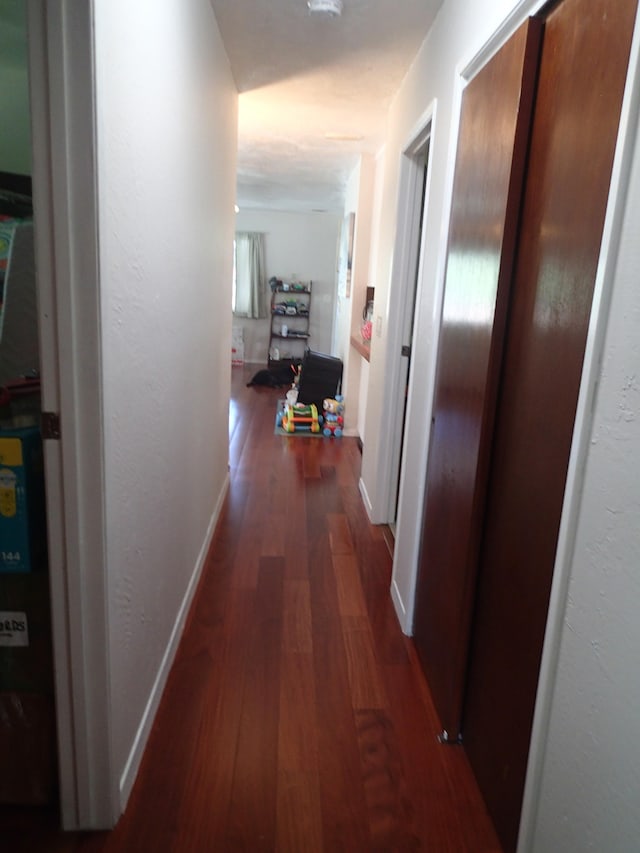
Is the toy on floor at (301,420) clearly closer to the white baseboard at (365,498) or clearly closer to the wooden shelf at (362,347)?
the wooden shelf at (362,347)

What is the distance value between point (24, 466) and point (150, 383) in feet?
1.33

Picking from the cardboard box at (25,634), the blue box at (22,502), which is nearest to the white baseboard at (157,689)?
the cardboard box at (25,634)

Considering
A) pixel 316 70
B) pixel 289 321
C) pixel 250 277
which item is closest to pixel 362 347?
pixel 316 70

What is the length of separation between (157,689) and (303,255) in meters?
7.25

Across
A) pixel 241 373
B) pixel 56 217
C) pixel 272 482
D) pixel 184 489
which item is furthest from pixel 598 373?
pixel 241 373

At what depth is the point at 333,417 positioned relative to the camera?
16.3 ft

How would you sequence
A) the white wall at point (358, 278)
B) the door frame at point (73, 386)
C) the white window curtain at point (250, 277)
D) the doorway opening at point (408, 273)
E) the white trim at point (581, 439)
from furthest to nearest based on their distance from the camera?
1. the white window curtain at point (250, 277)
2. the white wall at point (358, 278)
3. the doorway opening at point (408, 273)
4. the door frame at point (73, 386)
5. the white trim at point (581, 439)

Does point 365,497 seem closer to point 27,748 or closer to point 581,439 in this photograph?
point 27,748

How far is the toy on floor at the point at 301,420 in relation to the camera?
4.93m

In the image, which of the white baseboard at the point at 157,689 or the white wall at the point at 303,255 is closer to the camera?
the white baseboard at the point at 157,689

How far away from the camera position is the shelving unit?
8039mm

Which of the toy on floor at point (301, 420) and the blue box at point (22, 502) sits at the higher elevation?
the blue box at point (22, 502)

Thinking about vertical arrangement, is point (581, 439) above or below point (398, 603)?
above

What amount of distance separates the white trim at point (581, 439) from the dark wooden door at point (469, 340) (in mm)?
455
